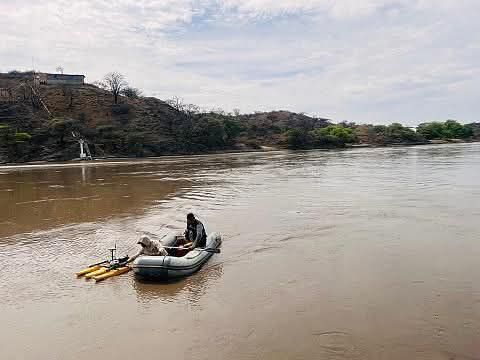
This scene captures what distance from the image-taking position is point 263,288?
959 cm

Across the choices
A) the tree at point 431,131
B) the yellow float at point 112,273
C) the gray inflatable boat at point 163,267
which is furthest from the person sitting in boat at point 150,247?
the tree at point 431,131

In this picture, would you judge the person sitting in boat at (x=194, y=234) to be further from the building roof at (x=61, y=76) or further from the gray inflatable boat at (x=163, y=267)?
the building roof at (x=61, y=76)

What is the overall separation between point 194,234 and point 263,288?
304 cm

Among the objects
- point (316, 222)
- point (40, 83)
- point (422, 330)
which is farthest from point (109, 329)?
point (40, 83)

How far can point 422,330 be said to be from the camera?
736 cm

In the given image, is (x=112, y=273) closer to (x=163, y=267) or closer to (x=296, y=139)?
(x=163, y=267)

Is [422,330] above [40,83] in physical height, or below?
below

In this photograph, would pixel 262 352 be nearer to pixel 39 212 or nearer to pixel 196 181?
pixel 39 212

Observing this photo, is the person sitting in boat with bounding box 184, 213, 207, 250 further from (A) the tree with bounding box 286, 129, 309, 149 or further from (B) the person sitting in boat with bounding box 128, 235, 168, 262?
(A) the tree with bounding box 286, 129, 309, 149

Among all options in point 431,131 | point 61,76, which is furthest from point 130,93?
point 431,131

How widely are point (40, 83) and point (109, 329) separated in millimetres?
91227

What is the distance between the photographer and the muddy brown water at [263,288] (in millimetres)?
7113

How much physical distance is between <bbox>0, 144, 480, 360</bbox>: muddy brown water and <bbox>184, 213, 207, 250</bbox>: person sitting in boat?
2.56 ft

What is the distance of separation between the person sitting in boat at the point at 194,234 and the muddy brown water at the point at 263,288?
0.78 metres
